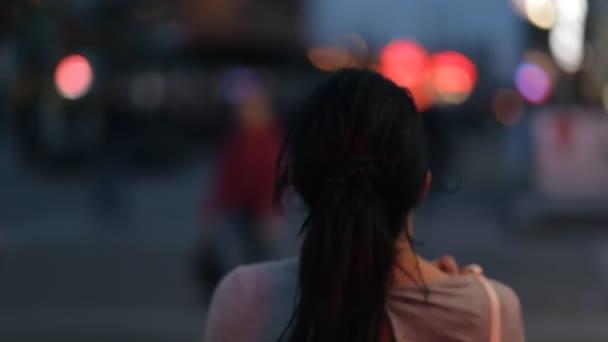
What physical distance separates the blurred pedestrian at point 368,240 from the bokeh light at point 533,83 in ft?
47.6

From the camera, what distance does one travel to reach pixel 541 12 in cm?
1745

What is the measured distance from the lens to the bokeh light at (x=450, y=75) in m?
27.5

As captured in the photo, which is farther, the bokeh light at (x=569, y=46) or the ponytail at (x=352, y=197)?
the bokeh light at (x=569, y=46)

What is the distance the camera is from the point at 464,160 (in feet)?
81.1

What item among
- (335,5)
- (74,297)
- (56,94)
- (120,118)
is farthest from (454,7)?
(74,297)

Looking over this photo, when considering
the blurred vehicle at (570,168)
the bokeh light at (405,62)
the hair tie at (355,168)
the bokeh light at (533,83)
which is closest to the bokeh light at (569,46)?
the bokeh light at (533,83)

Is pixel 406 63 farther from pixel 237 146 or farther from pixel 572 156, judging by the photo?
pixel 237 146

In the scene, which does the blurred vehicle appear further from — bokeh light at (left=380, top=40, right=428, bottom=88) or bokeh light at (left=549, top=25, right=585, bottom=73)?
bokeh light at (left=380, top=40, right=428, bottom=88)

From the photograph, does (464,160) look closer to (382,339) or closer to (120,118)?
(120,118)

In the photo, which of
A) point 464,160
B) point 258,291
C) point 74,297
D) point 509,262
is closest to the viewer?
point 258,291

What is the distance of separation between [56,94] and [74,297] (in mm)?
12061

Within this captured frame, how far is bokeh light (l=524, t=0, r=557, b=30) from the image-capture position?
17.0 meters

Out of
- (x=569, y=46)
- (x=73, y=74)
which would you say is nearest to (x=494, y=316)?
(x=569, y=46)

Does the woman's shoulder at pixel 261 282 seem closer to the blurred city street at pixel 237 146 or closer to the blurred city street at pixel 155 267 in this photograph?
the blurred city street at pixel 237 146
